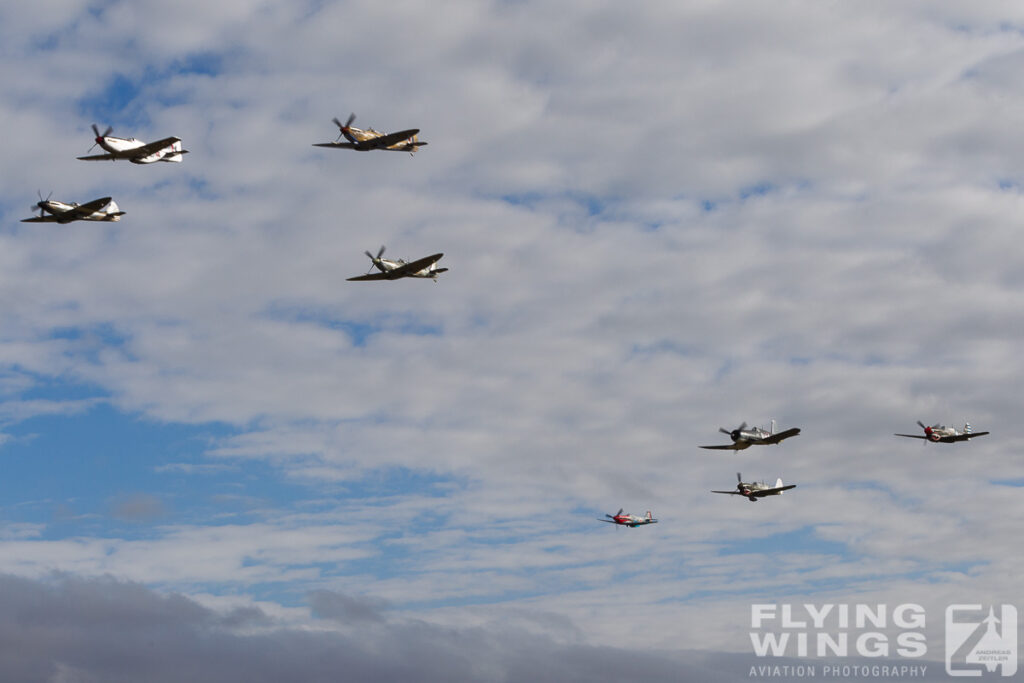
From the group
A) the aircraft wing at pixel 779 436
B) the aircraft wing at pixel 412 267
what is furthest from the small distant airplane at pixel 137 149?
the aircraft wing at pixel 779 436

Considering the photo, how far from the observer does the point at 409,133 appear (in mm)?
145250

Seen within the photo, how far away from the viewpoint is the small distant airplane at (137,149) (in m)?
136

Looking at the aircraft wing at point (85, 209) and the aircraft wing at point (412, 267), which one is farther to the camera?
the aircraft wing at point (412, 267)

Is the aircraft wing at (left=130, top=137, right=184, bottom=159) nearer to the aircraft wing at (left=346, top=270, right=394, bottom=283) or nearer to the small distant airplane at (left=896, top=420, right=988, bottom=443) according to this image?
the aircraft wing at (left=346, top=270, right=394, bottom=283)

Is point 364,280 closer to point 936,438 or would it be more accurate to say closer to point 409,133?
point 409,133

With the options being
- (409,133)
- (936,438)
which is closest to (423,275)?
(409,133)

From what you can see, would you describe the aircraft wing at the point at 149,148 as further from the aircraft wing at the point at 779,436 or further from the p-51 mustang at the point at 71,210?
the aircraft wing at the point at 779,436

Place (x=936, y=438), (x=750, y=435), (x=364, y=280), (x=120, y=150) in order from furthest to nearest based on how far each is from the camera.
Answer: (x=936, y=438) → (x=750, y=435) → (x=364, y=280) → (x=120, y=150)

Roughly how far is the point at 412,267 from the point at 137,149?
41.0 metres

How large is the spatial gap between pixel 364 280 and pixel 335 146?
21.3 m

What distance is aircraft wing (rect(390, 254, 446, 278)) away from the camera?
162 meters

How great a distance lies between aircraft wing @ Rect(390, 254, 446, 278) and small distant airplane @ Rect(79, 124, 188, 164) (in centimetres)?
3388

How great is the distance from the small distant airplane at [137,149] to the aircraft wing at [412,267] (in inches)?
1334

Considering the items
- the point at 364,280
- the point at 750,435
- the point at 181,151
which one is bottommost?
the point at 750,435
